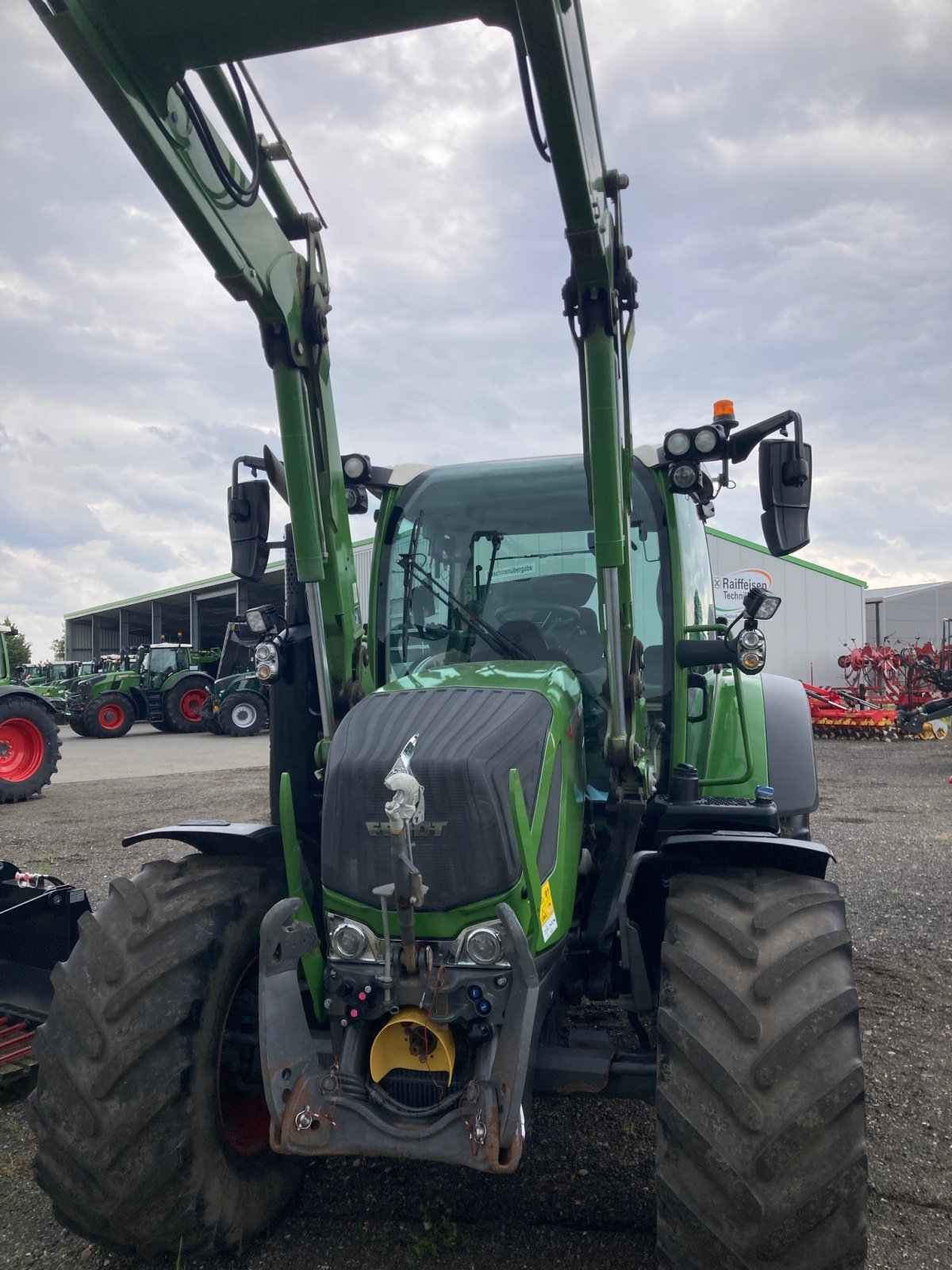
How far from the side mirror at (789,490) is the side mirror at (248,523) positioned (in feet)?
5.79

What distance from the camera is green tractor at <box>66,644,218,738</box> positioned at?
21.8 meters

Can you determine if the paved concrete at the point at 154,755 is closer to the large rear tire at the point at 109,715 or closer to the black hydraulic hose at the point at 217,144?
the large rear tire at the point at 109,715

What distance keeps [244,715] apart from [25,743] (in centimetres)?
900

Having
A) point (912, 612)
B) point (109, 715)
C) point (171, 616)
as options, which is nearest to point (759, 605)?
point (109, 715)

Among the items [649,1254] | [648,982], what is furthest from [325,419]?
[649,1254]

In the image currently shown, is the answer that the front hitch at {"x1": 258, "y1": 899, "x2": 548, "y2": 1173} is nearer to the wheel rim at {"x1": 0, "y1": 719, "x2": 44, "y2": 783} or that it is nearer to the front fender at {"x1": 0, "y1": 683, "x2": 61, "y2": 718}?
the front fender at {"x1": 0, "y1": 683, "x2": 61, "y2": 718}

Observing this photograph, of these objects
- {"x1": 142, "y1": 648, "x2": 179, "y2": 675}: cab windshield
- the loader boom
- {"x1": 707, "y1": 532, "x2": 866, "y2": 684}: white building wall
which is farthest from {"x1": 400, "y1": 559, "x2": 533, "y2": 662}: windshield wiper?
{"x1": 142, "y1": 648, "x2": 179, "y2": 675}: cab windshield

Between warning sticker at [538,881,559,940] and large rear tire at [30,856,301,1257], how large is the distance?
0.90 metres

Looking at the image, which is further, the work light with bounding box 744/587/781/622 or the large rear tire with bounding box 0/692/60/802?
the large rear tire with bounding box 0/692/60/802

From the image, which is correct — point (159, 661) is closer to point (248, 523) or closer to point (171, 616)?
point (248, 523)

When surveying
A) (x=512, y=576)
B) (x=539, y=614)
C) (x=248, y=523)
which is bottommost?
(x=539, y=614)

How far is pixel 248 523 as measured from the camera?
3467 millimetres

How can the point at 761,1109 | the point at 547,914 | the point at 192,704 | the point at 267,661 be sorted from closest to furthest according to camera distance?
the point at 761,1109 < the point at 547,914 < the point at 267,661 < the point at 192,704

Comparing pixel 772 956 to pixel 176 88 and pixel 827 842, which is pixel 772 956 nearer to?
pixel 176 88
